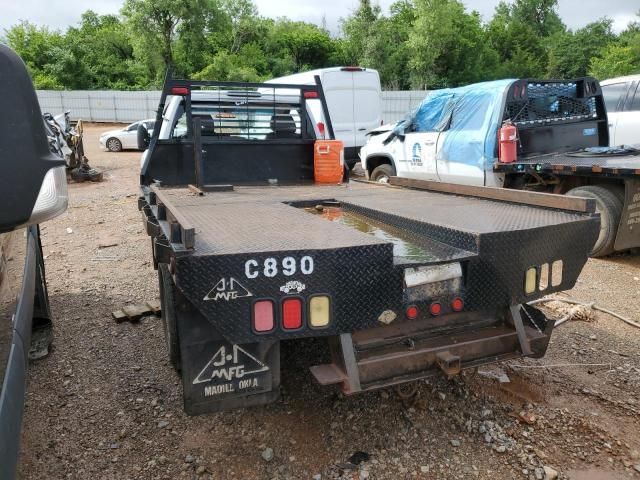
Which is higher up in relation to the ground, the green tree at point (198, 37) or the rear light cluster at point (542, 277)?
the green tree at point (198, 37)

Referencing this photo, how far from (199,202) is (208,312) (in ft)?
6.15

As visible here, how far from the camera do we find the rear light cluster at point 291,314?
2.15m

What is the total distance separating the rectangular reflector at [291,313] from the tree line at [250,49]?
117 feet

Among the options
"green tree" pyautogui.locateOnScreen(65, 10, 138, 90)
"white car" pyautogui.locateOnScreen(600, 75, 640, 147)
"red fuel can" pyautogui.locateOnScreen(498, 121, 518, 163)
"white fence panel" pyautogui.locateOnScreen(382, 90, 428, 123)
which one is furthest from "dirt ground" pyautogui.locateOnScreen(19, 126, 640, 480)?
"green tree" pyautogui.locateOnScreen(65, 10, 138, 90)

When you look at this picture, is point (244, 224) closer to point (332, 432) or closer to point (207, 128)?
point (332, 432)

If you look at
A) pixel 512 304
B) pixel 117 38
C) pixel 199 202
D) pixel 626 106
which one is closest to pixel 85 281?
pixel 199 202

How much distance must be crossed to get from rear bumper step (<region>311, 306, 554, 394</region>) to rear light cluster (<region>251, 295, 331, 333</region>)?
17 centimetres

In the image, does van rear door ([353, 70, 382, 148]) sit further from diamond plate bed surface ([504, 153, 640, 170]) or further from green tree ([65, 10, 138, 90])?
green tree ([65, 10, 138, 90])

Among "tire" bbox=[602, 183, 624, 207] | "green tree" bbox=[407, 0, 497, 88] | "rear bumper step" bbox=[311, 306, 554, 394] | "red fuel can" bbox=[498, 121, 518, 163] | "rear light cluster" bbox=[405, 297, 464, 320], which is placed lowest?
"rear bumper step" bbox=[311, 306, 554, 394]

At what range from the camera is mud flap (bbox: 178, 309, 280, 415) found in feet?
7.50

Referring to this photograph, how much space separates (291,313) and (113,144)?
20997mm

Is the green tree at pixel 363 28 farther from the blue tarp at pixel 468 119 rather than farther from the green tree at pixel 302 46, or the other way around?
the blue tarp at pixel 468 119

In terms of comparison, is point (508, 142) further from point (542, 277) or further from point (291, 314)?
point (291, 314)

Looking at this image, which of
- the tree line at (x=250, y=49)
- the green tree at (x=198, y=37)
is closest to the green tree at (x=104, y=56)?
the tree line at (x=250, y=49)
